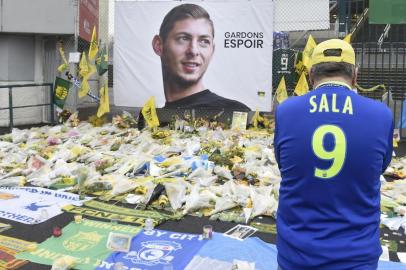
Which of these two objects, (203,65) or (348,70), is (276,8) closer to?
(203,65)

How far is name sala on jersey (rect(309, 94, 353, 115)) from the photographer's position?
5.80 feet

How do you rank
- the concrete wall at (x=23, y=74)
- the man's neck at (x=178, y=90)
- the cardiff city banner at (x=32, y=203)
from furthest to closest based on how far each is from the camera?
the concrete wall at (x=23, y=74) → the man's neck at (x=178, y=90) → the cardiff city banner at (x=32, y=203)

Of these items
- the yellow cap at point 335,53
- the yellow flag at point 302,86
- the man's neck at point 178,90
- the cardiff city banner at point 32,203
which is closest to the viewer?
the yellow cap at point 335,53

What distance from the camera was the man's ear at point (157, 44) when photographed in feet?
33.7

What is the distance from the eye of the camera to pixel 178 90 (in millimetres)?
10188

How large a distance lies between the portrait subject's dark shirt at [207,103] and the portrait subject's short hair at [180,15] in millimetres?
1378

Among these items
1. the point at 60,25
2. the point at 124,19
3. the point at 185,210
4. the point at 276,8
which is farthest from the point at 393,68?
the point at 185,210

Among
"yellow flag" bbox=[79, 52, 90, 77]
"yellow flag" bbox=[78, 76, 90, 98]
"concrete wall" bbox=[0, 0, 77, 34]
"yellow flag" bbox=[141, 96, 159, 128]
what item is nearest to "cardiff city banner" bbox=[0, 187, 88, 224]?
"yellow flag" bbox=[141, 96, 159, 128]

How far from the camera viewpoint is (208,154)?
6.98 m

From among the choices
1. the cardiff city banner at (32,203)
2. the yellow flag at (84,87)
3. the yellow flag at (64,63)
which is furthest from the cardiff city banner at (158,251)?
the yellow flag at (64,63)

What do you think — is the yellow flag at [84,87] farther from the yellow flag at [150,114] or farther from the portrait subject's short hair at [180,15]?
the portrait subject's short hair at [180,15]

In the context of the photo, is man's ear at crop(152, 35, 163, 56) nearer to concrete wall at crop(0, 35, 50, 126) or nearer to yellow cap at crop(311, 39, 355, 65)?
concrete wall at crop(0, 35, 50, 126)

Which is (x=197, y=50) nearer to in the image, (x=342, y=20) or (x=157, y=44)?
(x=157, y=44)

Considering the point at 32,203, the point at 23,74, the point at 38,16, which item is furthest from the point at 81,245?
the point at 23,74
